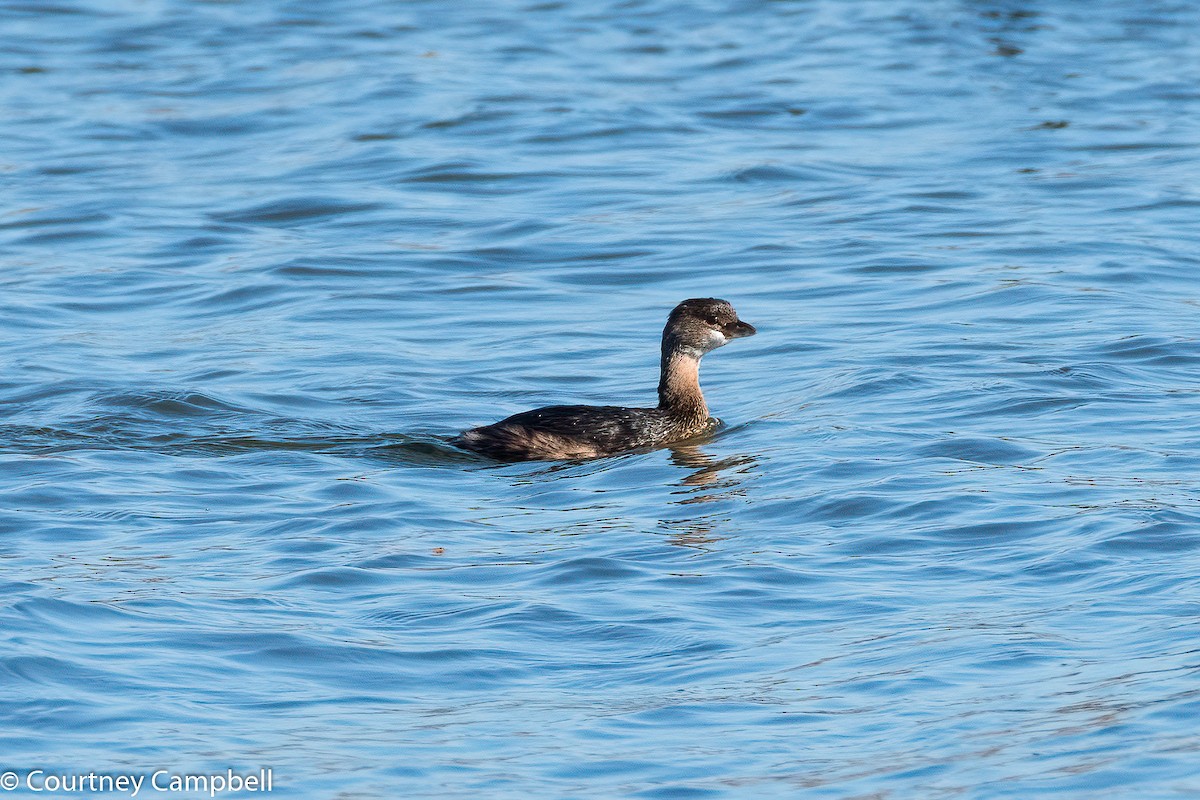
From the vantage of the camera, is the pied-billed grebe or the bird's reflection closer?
the bird's reflection

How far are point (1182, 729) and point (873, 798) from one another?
3.77ft

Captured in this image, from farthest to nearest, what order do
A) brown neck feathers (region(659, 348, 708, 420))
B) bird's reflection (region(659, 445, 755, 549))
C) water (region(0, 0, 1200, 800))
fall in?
brown neck feathers (region(659, 348, 708, 420))
bird's reflection (region(659, 445, 755, 549))
water (region(0, 0, 1200, 800))

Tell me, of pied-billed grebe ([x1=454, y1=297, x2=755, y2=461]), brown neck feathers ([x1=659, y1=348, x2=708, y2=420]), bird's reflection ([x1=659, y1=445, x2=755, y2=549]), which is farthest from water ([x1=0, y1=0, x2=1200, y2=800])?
brown neck feathers ([x1=659, y1=348, x2=708, y2=420])

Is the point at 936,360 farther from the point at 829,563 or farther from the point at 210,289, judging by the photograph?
the point at 210,289

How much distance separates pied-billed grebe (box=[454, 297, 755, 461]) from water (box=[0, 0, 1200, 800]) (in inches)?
6.7

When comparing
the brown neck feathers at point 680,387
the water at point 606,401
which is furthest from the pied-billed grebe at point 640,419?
the water at point 606,401

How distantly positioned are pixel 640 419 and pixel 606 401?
114 centimetres

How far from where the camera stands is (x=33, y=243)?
17.1m

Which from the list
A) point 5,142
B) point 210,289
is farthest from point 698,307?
point 5,142

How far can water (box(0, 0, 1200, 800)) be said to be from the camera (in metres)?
7.02

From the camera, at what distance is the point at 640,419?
1155 centimetres

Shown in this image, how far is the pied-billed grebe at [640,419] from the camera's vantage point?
35.9 ft

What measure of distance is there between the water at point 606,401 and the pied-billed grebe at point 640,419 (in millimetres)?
170

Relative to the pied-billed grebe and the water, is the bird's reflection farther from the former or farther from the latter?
the pied-billed grebe
